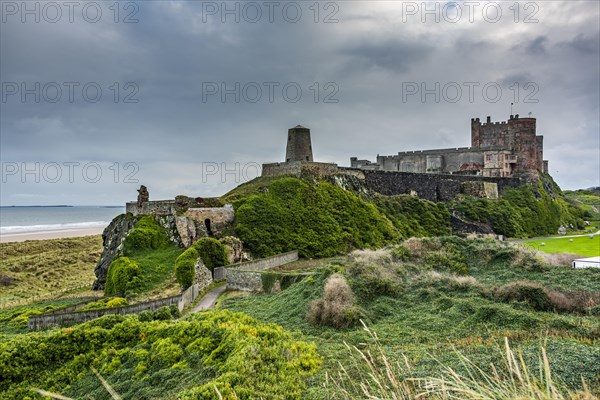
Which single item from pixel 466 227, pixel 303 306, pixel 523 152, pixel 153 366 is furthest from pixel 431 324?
A: pixel 523 152

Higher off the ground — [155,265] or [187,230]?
[187,230]

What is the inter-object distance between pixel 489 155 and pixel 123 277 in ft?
159

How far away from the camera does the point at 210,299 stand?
67.0 feet

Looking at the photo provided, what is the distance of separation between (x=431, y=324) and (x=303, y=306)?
16.4 ft

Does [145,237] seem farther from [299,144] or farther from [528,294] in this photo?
[528,294]

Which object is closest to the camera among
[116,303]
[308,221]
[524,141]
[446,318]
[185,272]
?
[446,318]

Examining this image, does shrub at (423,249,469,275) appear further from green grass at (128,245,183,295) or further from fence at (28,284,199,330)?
green grass at (128,245,183,295)

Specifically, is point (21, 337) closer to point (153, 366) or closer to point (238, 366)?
point (153, 366)

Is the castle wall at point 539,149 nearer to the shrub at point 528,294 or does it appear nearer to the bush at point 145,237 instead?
the shrub at point 528,294


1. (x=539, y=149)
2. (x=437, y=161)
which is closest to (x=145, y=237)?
(x=437, y=161)

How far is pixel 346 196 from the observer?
3500cm

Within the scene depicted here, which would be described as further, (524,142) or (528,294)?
(524,142)

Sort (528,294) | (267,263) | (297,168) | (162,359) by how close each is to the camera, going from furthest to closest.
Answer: (297,168) < (267,263) < (528,294) < (162,359)

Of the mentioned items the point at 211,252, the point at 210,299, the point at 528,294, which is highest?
the point at 211,252
